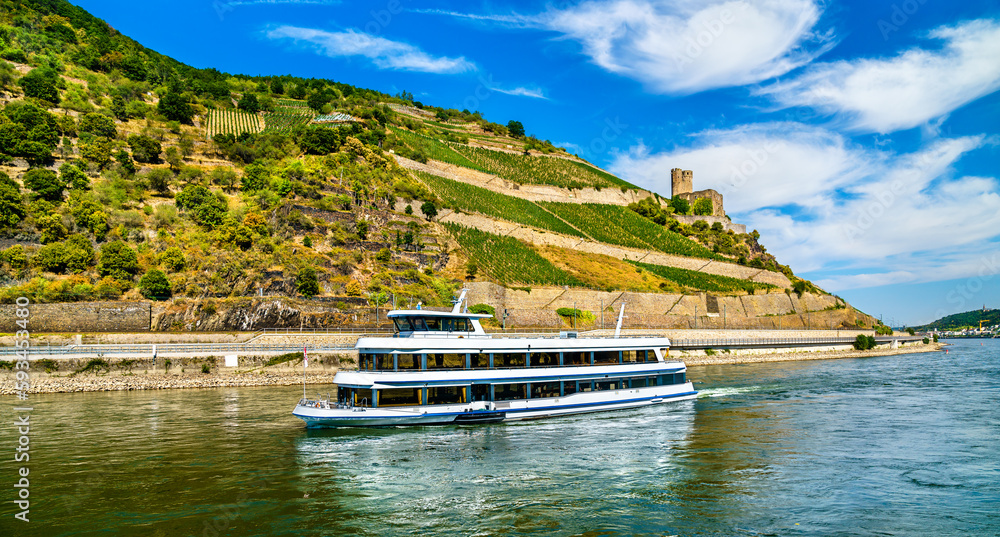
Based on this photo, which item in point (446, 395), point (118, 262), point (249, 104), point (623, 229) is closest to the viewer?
point (446, 395)

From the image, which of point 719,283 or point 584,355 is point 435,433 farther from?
point 719,283

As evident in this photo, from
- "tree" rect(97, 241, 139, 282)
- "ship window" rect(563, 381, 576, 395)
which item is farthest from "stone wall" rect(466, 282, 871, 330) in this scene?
"ship window" rect(563, 381, 576, 395)

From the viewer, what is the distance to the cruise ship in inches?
913

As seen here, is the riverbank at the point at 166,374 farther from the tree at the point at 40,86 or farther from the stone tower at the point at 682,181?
the stone tower at the point at 682,181

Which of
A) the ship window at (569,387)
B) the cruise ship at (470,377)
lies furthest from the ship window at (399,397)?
the ship window at (569,387)

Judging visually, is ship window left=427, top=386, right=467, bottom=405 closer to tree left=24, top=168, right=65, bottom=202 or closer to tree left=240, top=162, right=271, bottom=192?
tree left=240, top=162, right=271, bottom=192

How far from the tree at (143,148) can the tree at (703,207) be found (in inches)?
4409

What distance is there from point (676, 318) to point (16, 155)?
82.8 meters

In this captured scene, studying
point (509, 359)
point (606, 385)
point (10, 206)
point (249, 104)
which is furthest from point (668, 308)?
point (249, 104)

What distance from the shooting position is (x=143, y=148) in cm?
7338

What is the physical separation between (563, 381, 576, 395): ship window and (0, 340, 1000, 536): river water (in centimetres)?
138

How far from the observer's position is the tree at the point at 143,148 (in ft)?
241

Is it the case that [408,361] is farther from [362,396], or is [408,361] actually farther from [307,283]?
[307,283]

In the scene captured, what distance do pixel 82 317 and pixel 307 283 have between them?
17.5 metres
